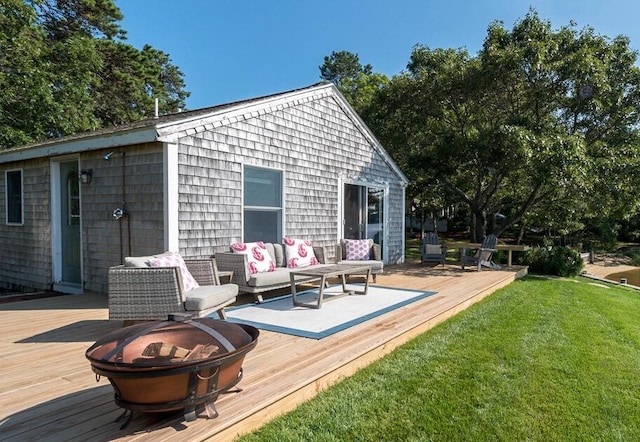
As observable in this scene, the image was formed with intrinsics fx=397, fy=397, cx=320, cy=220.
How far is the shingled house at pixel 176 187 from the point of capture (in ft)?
17.5

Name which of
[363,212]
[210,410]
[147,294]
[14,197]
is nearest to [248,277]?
[147,294]

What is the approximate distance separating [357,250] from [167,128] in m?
4.27

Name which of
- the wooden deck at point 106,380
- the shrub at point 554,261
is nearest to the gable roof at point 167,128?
the wooden deck at point 106,380

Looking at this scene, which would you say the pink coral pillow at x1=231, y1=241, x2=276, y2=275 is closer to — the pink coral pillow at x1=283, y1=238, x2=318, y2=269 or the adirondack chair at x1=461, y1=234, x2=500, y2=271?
the pink coral pillow at x1=283, y1=238, x2=318, y2=269

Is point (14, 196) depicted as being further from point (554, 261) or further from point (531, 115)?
point (554, 261)

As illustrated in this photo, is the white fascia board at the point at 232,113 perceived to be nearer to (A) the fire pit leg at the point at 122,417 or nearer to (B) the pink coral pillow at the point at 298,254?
(B) the pink coral pillow at the point at 298,254

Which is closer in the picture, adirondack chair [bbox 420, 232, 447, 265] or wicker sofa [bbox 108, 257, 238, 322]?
wicker sofa [bbox 108, 257, 238, 322]

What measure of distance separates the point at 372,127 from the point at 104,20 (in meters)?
11.3

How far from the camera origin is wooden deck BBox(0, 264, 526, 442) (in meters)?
2.12

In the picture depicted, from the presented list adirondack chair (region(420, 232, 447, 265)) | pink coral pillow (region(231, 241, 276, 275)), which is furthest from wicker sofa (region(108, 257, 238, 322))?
adirondack chair (region(420, 232, 447, 265))

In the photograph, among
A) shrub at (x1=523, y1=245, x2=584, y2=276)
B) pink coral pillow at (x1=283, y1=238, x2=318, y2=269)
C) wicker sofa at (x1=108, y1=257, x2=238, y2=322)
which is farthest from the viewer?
shrub at (x1=523, y1=245, x2=584, y2=276)

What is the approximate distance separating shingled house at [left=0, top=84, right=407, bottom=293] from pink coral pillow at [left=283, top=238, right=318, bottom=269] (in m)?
0.44

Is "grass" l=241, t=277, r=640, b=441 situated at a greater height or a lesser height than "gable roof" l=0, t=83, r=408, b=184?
lesser

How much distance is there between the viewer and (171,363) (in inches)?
76.3
